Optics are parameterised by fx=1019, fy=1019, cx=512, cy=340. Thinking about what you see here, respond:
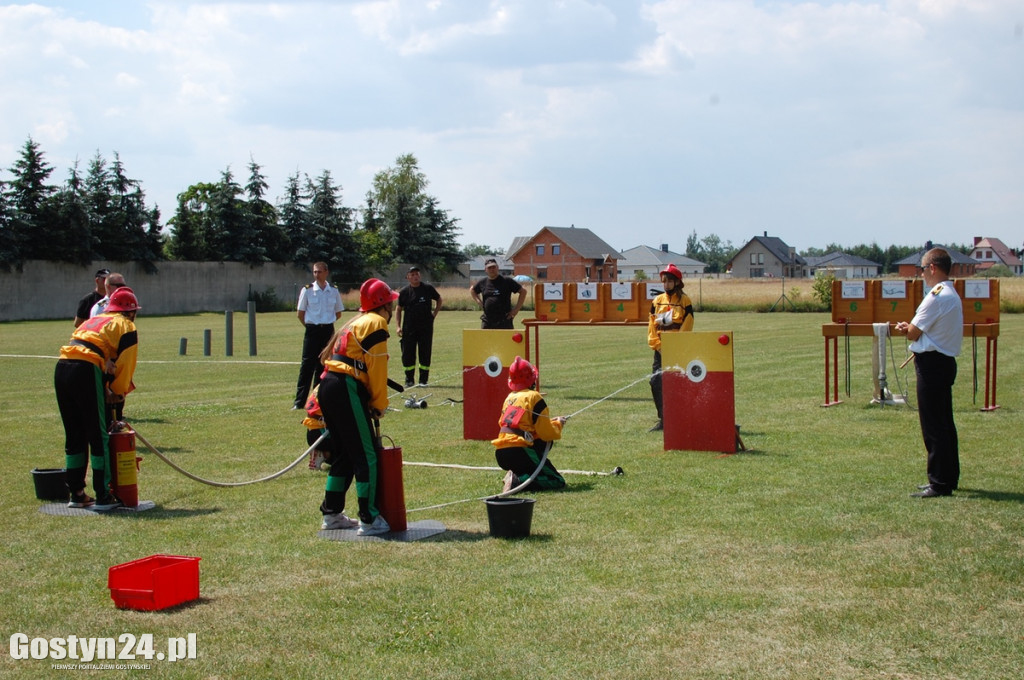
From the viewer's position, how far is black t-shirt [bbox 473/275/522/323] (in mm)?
16781

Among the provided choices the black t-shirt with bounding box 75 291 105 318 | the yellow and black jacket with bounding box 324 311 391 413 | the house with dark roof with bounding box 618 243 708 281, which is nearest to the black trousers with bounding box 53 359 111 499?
the yellow and black jacket with bounding box 324 311 391 413

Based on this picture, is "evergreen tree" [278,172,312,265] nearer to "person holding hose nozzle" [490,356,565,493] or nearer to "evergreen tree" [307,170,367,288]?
"evergreen tree" [307,170,367,288]

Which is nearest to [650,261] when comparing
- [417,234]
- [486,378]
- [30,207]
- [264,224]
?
[417,234]

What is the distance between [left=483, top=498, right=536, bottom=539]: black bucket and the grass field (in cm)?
13

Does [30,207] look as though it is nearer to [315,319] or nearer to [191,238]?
[191,238]

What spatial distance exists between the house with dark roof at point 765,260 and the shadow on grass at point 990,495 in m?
124

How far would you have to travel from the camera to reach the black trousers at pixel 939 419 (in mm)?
8219

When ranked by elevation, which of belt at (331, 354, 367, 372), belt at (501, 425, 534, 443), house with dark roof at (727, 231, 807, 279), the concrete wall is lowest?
belt at (501, 425, 534, 443)

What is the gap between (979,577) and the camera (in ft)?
19.7

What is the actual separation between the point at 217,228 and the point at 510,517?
62714 millimetres

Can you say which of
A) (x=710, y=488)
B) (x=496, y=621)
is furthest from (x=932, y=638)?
(x=710, y=488)

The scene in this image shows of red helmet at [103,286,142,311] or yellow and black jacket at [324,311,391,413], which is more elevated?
red helmet at [103,286,142,311]

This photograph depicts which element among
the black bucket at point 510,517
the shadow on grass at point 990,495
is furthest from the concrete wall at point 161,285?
the shadow on grass at point 990,495

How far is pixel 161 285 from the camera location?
200ft
